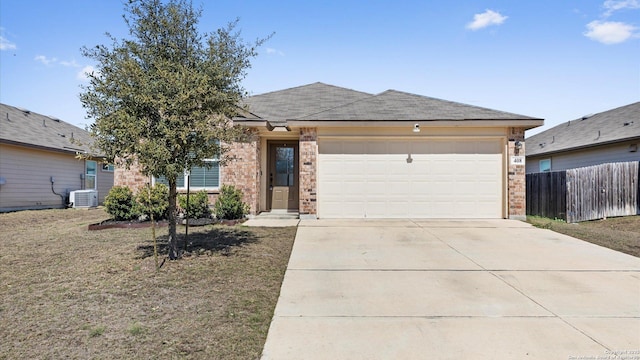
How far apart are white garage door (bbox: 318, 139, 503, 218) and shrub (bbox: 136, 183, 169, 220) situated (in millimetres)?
4562

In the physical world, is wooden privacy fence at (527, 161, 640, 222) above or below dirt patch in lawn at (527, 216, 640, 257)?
above

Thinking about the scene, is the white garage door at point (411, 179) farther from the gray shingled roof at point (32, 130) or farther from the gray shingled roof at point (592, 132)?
the gray shingled roof at point (32, 130)

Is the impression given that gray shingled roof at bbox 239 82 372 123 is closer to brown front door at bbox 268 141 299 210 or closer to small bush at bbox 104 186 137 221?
brown front door at bbox 268 141 299 210

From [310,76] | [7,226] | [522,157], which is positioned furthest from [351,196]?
[7,226]

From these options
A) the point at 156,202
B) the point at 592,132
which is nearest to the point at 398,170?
the point at 156,202

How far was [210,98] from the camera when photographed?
17.5ft

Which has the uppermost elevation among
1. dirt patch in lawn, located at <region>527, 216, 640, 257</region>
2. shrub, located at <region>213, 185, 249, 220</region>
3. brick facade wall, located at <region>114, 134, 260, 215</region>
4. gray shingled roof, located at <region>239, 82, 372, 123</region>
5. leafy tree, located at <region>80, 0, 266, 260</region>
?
gray shingled roof, located at <region>239, 82, 372, 123</region>

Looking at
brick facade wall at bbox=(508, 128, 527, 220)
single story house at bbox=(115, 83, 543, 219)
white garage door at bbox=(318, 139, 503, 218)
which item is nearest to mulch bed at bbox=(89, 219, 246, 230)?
single story house at bbox=(115, 83, 543, 219)

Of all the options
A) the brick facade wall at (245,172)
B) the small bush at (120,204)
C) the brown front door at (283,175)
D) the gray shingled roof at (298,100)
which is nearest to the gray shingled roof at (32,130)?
the small bush at (120,204)

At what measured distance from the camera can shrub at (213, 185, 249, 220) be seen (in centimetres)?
1009

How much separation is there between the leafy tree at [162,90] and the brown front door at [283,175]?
6243 mm

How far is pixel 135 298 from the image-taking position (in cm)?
423

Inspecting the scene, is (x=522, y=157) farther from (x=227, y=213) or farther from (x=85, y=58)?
(x=85, y=58)

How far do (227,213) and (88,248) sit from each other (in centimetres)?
377
